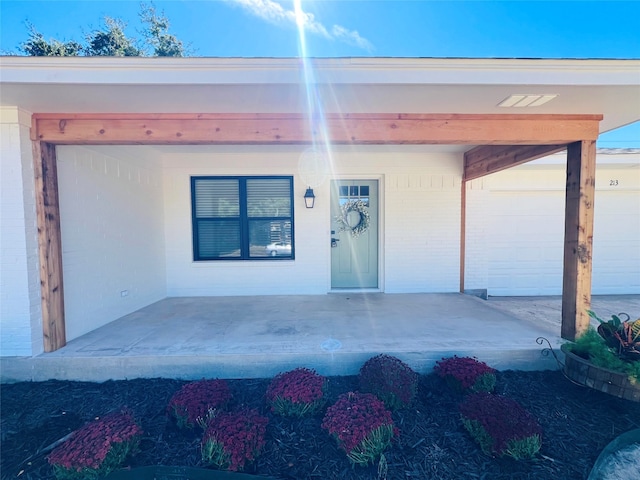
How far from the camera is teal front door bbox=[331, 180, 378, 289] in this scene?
546cm

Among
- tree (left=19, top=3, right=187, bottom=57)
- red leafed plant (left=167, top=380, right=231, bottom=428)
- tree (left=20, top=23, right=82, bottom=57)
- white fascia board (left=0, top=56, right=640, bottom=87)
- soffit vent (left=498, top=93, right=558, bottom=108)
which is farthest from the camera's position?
tree (left=19, top=3, right=187, bottom=57)

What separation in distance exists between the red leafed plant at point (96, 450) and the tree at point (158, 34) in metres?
13.4

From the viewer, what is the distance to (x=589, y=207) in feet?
10.0

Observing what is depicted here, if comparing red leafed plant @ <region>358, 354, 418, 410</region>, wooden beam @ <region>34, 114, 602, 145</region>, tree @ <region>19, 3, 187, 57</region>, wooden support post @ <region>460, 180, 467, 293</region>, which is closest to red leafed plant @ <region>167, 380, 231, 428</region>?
red leafed plant @ <region>358, 354, 418, 410</region>

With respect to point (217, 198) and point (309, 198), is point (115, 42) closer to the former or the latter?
point (217, 198)

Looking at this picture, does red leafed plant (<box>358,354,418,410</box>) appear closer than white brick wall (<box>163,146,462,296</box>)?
Yes

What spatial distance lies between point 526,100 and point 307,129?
2.06m

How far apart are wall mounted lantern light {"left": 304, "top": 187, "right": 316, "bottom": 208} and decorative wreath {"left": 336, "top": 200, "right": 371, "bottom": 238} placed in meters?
0.54

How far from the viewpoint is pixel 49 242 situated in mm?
3029

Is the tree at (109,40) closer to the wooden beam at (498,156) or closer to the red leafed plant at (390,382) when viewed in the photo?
the wooden beam at (498,156)

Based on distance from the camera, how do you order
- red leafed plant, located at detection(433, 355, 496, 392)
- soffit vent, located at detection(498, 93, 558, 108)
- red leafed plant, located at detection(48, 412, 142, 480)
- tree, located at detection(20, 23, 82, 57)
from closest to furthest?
red leafed plant, located at detection(48, 412, 142, 480) < red leafed plant, located at detection(433, 355, 496, 392) < soffit vent, located at detection(498, 93, 558, 108) < tree, located at detection(20, 23, 82, 57)

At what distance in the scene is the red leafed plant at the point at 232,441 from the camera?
186 centimetres

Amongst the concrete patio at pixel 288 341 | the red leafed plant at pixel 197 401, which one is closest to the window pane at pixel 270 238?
the concrete patio at pixel 288 341

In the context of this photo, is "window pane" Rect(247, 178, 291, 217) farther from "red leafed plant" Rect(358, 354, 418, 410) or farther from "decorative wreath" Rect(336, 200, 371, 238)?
"red leafed plant" Rect(358, 354, 418, 410)
